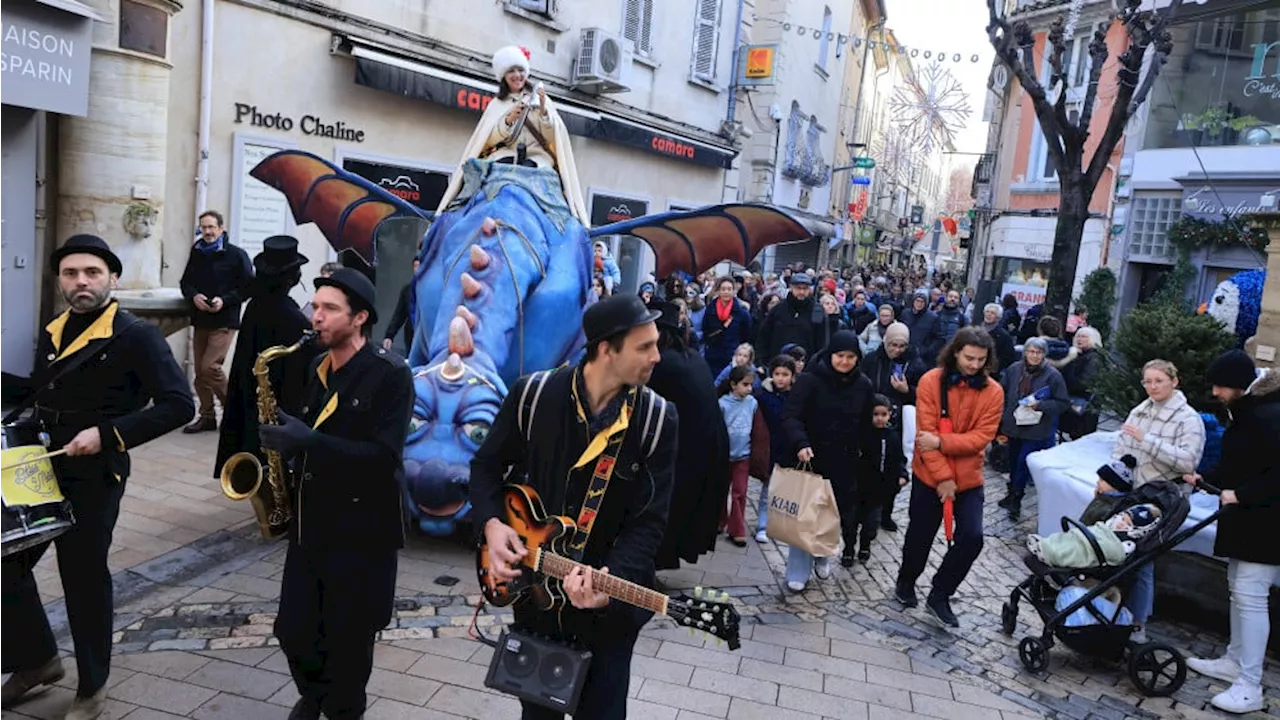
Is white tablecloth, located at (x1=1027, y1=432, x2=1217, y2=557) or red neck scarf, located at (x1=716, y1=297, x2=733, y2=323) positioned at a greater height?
red neck scarf, located at (x1=716, y1=297, x2=733, y2=323)

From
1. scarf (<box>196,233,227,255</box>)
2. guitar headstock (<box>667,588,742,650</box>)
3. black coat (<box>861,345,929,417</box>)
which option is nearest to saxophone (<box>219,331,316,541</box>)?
guitar headstock (<box>667,588,742,650</box>)

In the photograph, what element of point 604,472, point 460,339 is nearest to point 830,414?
point 460,339

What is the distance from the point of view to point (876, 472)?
20.0 feet

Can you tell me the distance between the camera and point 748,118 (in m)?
22.9

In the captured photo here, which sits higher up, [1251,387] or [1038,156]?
[1038,156]

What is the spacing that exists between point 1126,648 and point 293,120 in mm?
9177

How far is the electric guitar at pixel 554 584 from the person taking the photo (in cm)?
252

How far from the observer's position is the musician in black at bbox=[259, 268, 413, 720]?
10.5 ft

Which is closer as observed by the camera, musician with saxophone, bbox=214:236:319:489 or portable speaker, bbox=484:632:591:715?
portable speaker, bbox=484:632:591:715

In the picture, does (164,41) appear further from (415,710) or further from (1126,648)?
(1126,648)

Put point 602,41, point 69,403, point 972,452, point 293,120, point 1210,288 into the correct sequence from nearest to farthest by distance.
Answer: point 69,403
point 972,452
point 293,120
point 602,41
point 1210,288

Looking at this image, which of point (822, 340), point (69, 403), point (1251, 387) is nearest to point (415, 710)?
point (69, 403)

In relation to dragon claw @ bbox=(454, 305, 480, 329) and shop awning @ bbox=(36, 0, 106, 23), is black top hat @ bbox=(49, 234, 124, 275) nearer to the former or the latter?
dragon claw @ bbox=(454, 305, 480, 329)

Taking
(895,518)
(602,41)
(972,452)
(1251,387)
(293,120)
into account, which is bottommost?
(895,518)
